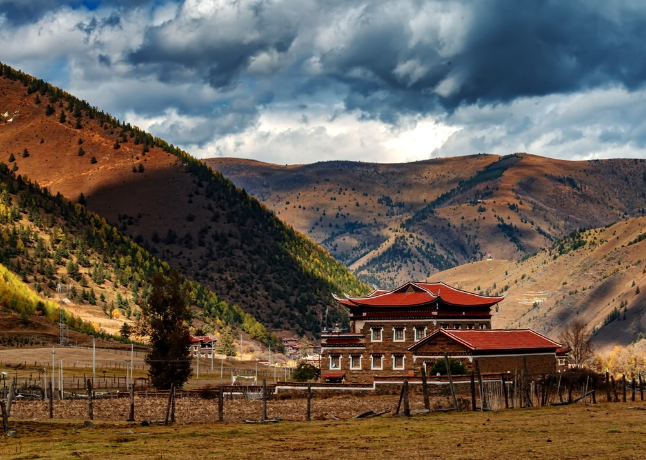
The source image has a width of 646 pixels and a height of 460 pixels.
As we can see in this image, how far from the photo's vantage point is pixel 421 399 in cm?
8325

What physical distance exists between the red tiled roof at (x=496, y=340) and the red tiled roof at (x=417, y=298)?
10.4 m

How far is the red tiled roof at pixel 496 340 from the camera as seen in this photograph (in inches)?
4006

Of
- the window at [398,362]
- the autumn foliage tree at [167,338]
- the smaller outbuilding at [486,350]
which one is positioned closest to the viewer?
the autumn foliage tree at [167,338]

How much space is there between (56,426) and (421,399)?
116 feet

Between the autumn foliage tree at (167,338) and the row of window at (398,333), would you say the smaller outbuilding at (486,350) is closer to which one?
the row of window at (398,333)

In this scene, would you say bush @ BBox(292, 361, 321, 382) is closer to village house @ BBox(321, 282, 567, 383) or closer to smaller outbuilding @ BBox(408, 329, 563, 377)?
village house @ BBox(321, 282, 567, 383)

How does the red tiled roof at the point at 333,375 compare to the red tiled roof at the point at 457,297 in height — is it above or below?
below

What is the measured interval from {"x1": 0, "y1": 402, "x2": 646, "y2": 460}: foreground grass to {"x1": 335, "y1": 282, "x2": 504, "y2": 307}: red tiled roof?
5552 cm

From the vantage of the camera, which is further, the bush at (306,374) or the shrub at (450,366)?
the bush at (306,374)

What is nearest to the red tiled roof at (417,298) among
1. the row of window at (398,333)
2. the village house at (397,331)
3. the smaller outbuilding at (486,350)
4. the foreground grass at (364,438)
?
the village house at (397,331)

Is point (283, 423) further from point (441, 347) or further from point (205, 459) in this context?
point (441, 347)

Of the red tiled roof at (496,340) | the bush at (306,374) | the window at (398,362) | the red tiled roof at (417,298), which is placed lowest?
the bush at (306,374)

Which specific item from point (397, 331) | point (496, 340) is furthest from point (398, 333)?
point (496, 340)

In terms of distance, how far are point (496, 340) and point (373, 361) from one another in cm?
1794
